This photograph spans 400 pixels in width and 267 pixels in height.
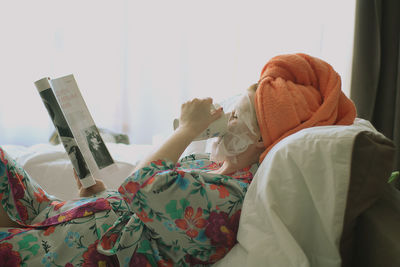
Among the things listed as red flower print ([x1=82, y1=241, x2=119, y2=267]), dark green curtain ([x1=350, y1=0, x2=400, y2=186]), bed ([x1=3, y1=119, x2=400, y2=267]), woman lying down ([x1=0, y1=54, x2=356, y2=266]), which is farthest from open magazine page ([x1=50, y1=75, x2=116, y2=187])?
dark green curtain ([x1=350, y1=0, x2=400, y2=186])

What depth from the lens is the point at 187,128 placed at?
1.07 metres

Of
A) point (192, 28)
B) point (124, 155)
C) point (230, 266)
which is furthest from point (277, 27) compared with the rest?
point (230, 266)

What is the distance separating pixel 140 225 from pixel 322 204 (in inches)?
18.8

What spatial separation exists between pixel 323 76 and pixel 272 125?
22 centimetres

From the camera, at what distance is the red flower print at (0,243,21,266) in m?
0.92

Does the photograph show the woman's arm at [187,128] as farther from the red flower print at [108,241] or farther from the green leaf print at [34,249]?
the green leaf print at [34,249]

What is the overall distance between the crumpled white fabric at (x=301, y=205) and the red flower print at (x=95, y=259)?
1.12ft

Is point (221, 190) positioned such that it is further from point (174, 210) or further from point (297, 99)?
point (297, 99)

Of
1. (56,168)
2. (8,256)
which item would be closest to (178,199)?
(8,256)

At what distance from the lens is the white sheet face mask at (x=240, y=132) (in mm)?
1097

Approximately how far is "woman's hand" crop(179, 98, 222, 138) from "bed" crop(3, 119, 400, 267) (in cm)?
29

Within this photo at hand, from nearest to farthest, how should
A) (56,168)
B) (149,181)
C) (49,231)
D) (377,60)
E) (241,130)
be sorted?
(149,181) < (49,231) < (241,130) < (56,168) < (377,60)

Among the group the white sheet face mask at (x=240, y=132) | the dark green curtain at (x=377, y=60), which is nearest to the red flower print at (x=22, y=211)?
the white sheet face mask at (x=240, y=132)

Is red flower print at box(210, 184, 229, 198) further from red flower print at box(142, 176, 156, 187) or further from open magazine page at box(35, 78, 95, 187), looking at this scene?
open magazine page at box(35, 78, 95, 187)
